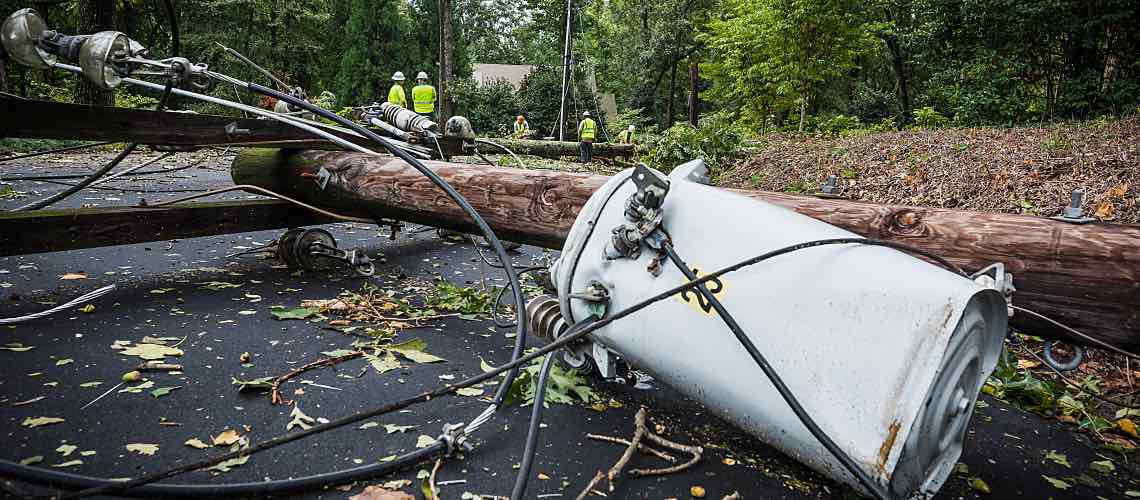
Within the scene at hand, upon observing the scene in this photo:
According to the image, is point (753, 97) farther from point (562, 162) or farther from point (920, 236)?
point (920, 236)

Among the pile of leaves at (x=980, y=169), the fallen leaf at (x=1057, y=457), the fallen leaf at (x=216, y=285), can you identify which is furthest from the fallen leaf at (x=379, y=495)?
the pile of leaves at (x=980, y=169)

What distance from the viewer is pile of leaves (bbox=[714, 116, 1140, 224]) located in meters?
5.93

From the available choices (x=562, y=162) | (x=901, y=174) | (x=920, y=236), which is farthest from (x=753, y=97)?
(x=920, y=236)

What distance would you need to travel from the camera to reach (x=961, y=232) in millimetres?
2119

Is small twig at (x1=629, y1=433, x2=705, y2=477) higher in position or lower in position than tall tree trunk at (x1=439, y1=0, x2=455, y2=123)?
lower

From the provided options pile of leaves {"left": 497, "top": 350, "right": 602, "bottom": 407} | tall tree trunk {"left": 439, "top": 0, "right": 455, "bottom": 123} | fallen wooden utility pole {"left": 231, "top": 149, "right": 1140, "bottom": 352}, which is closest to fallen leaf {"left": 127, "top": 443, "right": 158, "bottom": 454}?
pile of leaves {"left": 497, "top": 350, "right": 602, "bottom": 407}

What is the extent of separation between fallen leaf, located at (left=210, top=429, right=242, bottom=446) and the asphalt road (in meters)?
0.03

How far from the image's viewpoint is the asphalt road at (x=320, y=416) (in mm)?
1889

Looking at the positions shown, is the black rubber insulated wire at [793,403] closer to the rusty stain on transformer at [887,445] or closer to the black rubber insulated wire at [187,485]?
the rusty stain on transformer at [887,445]

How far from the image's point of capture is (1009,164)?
7148 millimetres

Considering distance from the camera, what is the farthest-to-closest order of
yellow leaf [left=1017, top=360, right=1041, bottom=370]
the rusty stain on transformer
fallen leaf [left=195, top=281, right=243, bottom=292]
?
fallen leaf [left=195, top=281, right=243, bottom=292], yellow leaf [left=1017, top=360, right=1041, bottom=370], the rusty stain on transformer

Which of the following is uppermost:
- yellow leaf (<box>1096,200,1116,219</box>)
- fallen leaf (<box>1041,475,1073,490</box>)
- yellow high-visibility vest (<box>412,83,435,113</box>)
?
yellow high-visibility vest (<box>412,83,435,113</box>)

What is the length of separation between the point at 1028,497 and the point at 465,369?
1.99 metres

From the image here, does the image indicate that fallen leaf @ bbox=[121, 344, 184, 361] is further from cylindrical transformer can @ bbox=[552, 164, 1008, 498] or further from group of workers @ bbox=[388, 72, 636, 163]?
group of workers @ bbox=[388, 72, 636, 163]
